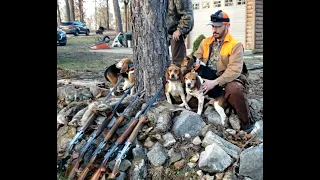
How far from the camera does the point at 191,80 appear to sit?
6.63ft

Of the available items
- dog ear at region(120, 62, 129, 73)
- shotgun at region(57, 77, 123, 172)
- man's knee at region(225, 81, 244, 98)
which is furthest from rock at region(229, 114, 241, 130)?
shotgun at region(57, 77, 123, 172)

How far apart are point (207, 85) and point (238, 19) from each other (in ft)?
1.33

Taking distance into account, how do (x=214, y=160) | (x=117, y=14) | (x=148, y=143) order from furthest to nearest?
(x=117, y=14) → (x=148, y=143) → (x=214, y=160)

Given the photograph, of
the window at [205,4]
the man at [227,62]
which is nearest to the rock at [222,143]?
the man at [227,62]

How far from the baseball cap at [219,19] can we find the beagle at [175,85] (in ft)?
1.06

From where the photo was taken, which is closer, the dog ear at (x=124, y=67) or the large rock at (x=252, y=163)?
the large rock at (x=252, y=163)

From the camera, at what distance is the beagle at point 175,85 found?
2.05 m

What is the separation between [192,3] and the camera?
2.07m

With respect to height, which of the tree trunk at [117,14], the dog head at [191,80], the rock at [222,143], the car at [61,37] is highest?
the tree trunk at [117,14]

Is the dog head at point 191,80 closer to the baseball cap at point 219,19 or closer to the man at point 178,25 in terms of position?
the man at point 178,25

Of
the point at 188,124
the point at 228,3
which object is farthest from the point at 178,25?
the point at 188,124

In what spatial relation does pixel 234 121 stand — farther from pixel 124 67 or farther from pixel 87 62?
pixel 87 62
